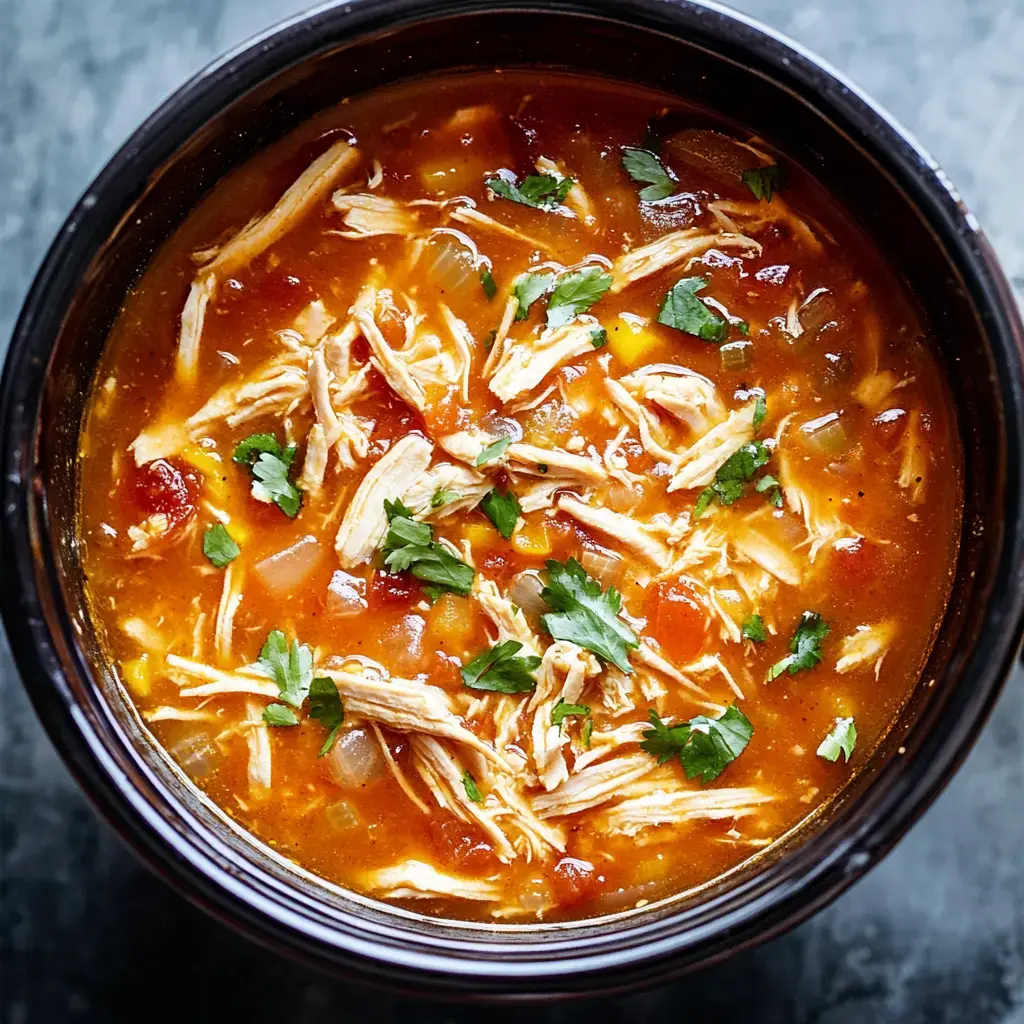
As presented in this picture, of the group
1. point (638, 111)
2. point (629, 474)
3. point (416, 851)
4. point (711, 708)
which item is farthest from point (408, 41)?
point (416, 851)

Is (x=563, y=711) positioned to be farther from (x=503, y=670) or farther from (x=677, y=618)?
(x=677, y=618)

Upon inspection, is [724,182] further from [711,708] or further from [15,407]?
[15,407]

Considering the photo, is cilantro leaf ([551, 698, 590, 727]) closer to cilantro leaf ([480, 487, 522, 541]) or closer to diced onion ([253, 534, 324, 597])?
cilantro leaf ([480, 487, 522, 541])

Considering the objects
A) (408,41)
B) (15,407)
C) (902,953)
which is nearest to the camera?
(15,407)

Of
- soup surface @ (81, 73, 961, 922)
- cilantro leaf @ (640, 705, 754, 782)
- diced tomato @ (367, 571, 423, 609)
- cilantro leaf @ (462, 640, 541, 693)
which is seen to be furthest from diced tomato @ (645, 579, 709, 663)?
diced tomato @ (367, 571, 423, 609)

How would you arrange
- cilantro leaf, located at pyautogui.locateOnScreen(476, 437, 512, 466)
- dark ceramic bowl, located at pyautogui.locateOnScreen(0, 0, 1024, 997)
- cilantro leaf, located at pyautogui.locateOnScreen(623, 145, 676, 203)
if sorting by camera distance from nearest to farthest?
dark ceramic bowl, located at pyautogui.locateOnScreen(0, 0, 1024, 997)
cilantro leaf, located at pyautogui.locateOnScreen(476, 437, 512, 466)
cilantro leaf, located at pyautogui.locateOnScreen(623, 145, 676, 203)

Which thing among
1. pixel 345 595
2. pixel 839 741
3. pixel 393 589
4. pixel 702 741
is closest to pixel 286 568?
pixel 345 595
